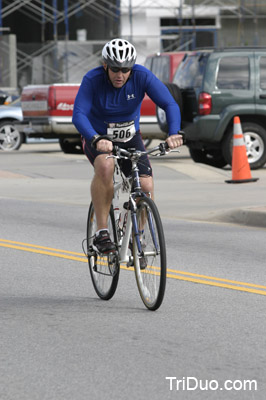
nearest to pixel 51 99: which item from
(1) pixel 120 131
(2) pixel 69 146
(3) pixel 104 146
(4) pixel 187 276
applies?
(2) pixel 69 146

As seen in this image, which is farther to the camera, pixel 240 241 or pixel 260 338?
pixel 240 241

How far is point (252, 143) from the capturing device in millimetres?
19016

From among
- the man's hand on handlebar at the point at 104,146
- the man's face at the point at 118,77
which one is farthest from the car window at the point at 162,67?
the man's hand on handlebar at the point at 104,146

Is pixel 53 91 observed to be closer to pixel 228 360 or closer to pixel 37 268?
pixel 37 268

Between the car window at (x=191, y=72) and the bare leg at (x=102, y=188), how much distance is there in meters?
11.6

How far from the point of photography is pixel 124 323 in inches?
275

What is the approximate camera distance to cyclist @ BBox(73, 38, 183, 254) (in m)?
7.36

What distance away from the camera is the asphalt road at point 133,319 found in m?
5.53

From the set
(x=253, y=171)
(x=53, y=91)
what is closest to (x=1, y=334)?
(x=253, y=171)

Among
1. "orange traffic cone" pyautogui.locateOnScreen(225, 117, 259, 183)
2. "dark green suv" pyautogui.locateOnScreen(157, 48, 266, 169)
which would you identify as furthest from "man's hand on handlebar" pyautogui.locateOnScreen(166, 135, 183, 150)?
"dark green suv" pyautogui.locateOnScreen(157, 48, 266, 169)

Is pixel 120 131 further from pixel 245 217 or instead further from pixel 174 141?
pixel 245 217

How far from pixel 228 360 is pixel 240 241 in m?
5.36

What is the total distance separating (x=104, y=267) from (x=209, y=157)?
13230 mm

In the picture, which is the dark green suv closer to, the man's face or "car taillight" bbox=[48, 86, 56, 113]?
"car taillight" bbox=[48, 86, 56, 113]
